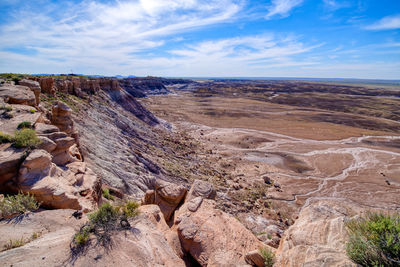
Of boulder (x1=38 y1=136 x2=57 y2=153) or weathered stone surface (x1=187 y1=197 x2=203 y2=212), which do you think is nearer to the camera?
boulder (x1=38 y1=136 x2=57 y2=153)

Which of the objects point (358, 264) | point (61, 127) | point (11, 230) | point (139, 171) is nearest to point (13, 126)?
point (61, 127)

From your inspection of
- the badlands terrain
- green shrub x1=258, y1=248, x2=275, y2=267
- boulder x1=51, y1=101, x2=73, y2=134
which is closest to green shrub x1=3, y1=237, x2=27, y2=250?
the badlands terrain

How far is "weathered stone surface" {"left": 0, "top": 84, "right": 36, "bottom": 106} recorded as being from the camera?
38.1 ft

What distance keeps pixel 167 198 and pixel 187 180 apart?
9.76m

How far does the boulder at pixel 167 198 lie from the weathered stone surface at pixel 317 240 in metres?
5.65

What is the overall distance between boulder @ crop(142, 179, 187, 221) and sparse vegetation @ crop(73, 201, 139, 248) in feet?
12.9

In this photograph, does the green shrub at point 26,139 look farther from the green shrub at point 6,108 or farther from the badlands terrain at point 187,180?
the green shrub at point 6,108

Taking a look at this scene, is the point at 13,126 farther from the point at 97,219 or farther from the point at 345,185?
the point at 345,185

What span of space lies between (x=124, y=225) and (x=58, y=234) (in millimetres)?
1709

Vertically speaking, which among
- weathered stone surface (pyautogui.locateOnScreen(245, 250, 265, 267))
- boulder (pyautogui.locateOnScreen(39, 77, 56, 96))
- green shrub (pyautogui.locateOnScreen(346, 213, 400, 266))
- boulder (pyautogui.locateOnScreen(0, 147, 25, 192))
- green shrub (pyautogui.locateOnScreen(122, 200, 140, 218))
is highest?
boulder (pyautogui.locateOnScreen(39, 77, 56, 96))

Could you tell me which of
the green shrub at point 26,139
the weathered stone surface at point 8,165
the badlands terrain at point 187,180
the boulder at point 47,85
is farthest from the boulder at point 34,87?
the weathered stone surface at point 8,165

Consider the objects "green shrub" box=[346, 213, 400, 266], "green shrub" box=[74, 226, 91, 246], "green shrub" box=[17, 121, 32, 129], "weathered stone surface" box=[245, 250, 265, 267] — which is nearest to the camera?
"green shrub" box=[346, 213, 400, 266]

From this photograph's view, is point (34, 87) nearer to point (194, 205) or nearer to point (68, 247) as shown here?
point (68, 247)

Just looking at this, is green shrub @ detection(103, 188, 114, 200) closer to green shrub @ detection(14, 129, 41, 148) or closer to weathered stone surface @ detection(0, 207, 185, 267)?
green shrub @ detection(14, 129, 41, 148)
